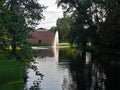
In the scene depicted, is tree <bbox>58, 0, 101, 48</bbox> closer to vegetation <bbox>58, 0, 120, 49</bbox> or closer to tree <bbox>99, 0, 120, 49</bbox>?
vegetation <bbox>58, 0, 120, 49</bbox>

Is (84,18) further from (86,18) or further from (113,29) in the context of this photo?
(113,29)

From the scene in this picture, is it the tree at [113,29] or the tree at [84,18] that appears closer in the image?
the tree at [113,29]

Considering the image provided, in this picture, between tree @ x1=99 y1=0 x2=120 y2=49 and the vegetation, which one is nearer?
tree @ x1=99 y1=0 x2=120 y2=49

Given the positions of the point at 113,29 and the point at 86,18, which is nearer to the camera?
the point at 113,29

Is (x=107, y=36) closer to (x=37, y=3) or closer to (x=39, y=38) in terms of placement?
(x=37, y=3)

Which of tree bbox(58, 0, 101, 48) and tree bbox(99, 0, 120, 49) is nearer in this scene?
tree bbox(99, 0, 120, 49)

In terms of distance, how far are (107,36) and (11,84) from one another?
3562 cm

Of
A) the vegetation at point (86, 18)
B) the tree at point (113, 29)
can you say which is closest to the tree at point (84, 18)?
the vegetation at point (86, 18)

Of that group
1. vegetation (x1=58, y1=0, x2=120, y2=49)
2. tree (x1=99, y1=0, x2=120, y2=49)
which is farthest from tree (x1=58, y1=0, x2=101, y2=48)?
tree (x1=99, y1=0, x2=120, y2=49)

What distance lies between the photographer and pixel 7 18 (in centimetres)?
2116

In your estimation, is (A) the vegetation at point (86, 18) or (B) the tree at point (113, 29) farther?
(A) the vegetation at point (86, 18)

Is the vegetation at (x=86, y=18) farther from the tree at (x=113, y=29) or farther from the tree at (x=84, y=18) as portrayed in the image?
the tree at (x=113, y=29)

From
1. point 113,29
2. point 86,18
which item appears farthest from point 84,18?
point 113,29

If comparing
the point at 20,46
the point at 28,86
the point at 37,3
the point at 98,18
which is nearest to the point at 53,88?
the point at 28,86
